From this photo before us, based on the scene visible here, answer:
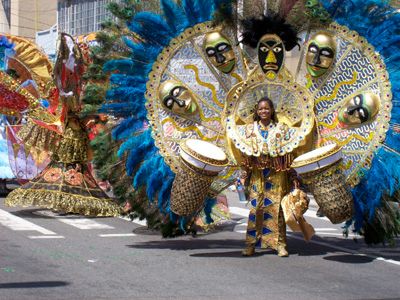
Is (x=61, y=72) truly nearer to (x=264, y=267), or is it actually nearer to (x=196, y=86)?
(x=196, y=86)

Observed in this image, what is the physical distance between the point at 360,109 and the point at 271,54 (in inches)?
47.0

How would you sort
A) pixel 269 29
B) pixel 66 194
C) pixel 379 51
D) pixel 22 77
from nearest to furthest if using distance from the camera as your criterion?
pixel 379 51 → pixel 269 29 → pixel 66 194 → pixel 22 77

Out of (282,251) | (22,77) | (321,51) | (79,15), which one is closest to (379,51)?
(321,51)

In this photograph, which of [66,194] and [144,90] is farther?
[66,194]

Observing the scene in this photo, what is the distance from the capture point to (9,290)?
6793 mm

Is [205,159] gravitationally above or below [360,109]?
below

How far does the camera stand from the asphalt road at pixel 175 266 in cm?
702

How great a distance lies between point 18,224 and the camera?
1150 cm

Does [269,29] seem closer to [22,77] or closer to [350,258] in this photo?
[350,258]

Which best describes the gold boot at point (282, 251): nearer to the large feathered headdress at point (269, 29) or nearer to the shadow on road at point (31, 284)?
the large feathered headdress at point (269, 29)

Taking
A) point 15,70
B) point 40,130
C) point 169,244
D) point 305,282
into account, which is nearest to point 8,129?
point 15,70

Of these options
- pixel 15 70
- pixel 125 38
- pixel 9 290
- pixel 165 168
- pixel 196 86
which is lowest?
pixel 9 290

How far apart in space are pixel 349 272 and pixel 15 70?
9.43 meters

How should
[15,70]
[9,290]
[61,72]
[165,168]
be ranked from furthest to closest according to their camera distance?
[15,70] < [61,72] < [165,168] < [9,290]
